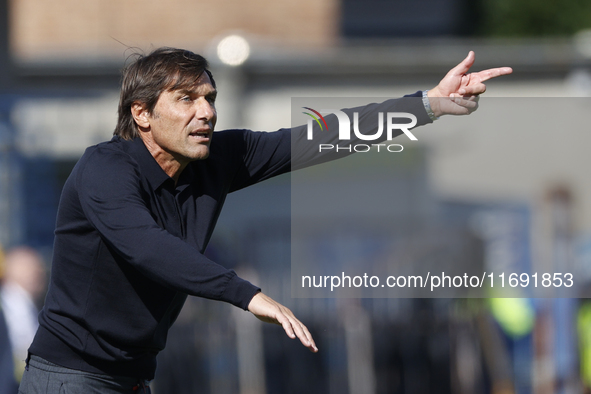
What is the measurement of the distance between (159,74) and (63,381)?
1245mm

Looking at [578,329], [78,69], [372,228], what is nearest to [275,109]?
[372,228]

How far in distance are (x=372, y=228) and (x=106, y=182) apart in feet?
33.1

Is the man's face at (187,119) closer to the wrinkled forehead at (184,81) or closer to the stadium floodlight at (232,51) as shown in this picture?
the wrinkled forehead at (184,81)

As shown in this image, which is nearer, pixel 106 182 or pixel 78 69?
pixel 106 182

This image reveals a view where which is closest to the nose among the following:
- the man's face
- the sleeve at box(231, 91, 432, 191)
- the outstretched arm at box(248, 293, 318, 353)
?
the man's face

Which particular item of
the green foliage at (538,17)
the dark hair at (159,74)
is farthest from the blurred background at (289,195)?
the green foliage at (538,17)

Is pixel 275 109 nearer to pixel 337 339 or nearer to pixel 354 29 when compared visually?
pixel 337 339

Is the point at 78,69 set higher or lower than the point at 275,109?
higher

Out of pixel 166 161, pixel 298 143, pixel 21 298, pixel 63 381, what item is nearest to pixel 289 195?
pixel 21 298

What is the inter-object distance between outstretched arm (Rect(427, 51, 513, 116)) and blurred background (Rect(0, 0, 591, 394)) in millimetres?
3758

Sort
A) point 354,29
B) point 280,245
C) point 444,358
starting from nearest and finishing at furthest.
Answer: point 444,358 < point 280,245 < point 354,29

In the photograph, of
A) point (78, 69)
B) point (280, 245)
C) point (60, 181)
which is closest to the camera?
point (60, 181)

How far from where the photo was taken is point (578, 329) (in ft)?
26.5

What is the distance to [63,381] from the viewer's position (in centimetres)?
305
